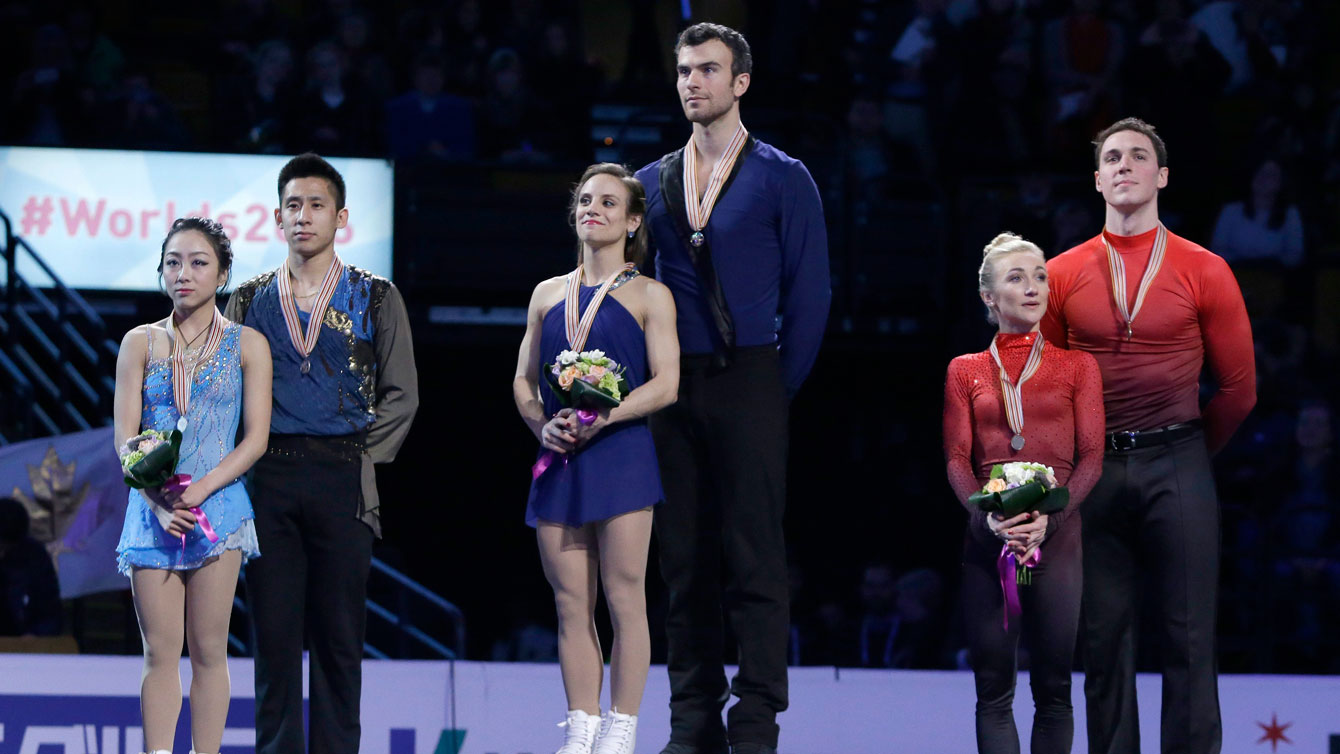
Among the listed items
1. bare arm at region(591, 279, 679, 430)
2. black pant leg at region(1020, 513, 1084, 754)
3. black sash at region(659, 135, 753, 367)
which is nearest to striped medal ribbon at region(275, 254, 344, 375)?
bare arm at region(591, 279, 679, 430)

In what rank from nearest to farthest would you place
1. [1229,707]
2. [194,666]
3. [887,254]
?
[194,666] < [1229,707] < [887,254]

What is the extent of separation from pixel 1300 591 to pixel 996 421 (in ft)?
12.3

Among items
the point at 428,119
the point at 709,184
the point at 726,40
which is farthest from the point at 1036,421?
the point at 428,119

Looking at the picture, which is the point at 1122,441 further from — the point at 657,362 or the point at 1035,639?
the point at 657,362

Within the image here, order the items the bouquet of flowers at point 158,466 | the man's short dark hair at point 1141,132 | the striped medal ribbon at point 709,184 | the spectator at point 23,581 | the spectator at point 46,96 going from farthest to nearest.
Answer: the spectator at point 46,96, the spectator at point 23,581, the man's short dark hair at point 1141,132, the striped medal ribbon at point 709,184, the bouquet of flowers at point 158,466

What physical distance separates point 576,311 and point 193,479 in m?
1.12

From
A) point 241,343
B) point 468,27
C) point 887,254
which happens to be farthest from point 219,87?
point 241,343

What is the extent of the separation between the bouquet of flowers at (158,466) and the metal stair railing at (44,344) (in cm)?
384

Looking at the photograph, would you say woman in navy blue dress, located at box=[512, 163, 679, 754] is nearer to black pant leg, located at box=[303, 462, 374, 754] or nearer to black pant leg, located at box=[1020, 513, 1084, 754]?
black pant leg, located at box=[303, 462, 374, 754]

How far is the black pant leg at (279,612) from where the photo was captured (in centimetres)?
434

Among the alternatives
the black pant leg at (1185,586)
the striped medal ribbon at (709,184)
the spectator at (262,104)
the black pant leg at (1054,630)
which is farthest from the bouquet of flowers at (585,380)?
the spectator at (262,104)

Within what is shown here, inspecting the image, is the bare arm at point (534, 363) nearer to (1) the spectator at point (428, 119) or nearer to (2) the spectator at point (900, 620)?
(2) the spectator at point (900, 620)

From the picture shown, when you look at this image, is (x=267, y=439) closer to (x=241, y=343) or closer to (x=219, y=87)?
(x=241, y=343)

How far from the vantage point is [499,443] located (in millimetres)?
10352
